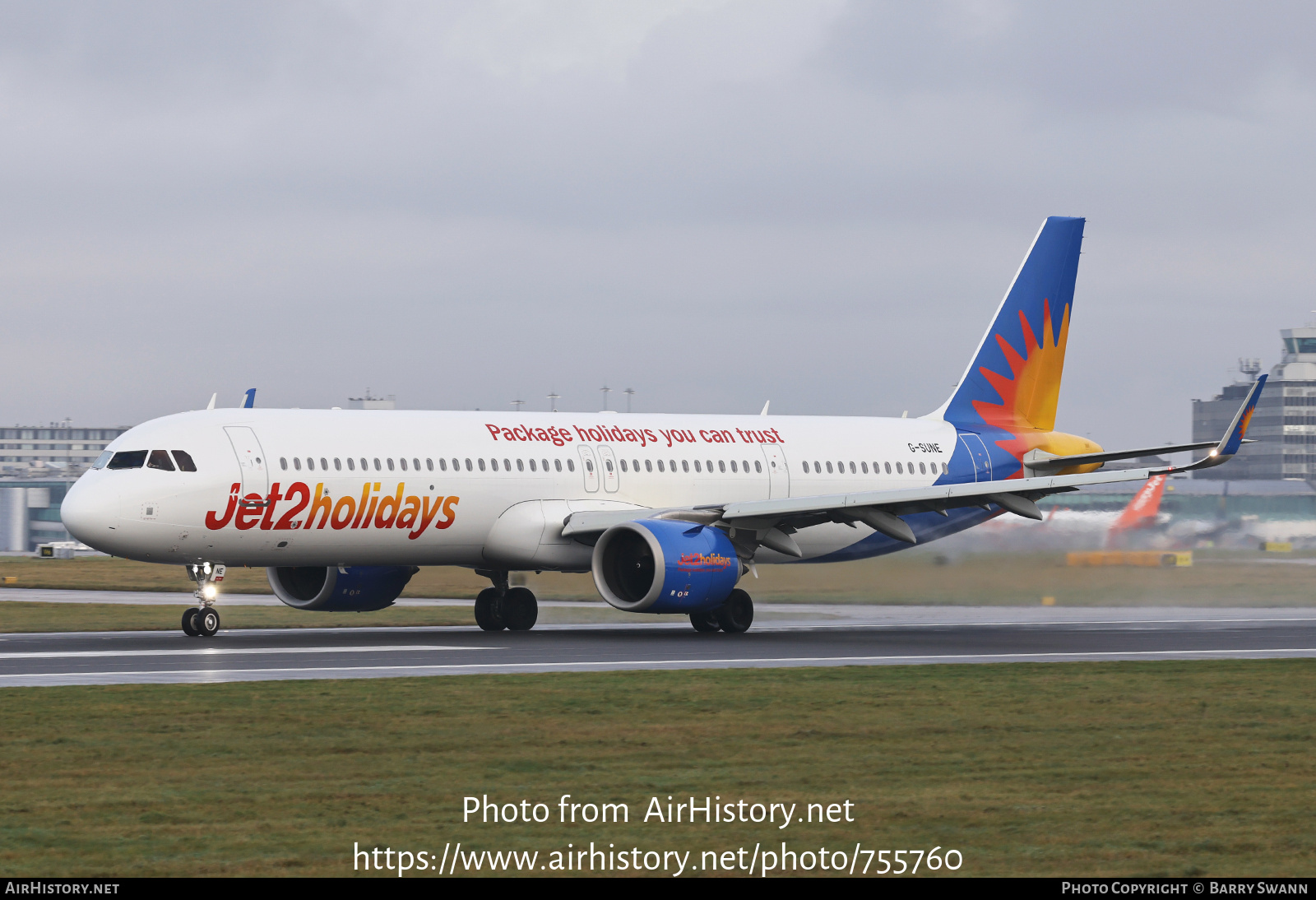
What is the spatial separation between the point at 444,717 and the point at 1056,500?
1119 inches

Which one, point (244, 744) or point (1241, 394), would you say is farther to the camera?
point (1241, 394)

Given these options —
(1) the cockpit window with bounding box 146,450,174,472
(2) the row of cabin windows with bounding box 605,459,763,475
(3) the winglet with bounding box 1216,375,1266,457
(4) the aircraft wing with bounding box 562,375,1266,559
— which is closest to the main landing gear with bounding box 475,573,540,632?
(4) the aircraft wing with bounding box 562,375,1266,559

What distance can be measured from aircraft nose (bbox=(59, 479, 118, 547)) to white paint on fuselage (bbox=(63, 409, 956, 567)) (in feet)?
0.07

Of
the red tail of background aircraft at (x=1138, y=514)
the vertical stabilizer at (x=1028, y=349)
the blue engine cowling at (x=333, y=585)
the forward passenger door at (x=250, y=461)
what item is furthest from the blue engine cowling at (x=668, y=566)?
the red tail of background aircraft at (x=1138, y=514)

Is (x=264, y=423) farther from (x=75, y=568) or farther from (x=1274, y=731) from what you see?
(x=75, y=568)

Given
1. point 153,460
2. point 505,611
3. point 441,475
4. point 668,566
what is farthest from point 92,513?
point 668,566

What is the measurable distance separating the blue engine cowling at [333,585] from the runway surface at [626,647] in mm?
677

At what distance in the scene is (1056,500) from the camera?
44.3 meters

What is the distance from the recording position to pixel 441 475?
109 feet

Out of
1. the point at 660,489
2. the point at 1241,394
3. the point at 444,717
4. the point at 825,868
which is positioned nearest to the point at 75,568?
the point at 660,489

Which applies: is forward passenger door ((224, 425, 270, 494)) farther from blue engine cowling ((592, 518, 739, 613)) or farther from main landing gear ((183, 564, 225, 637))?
blue engine cowling ((592, 518, 739, 613))

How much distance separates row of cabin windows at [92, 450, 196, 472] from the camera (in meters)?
30.7

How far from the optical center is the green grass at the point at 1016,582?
39.8 meters

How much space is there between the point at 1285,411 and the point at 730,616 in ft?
485
